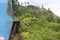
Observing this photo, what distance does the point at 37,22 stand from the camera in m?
2.51

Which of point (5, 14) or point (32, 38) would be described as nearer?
point (5, 14)

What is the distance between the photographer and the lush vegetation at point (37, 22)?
7.88 ft

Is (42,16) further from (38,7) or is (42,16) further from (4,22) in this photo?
(4,22)

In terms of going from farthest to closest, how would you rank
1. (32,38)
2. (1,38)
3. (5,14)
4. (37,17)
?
(37,17)
(32,38)
(5,14)
(1,38)

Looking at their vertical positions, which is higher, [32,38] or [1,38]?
[1,38]

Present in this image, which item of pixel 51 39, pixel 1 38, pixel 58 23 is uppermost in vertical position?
pixel 1 38

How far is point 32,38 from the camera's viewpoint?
92.7 inches

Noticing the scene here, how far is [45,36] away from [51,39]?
0.25ft

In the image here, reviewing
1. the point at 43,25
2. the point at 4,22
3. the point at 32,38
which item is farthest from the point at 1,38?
the point at 43,25

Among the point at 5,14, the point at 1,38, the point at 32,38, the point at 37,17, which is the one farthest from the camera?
the point at 37,17

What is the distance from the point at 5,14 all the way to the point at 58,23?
140 cm

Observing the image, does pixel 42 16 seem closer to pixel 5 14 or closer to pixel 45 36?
pixel 45 36

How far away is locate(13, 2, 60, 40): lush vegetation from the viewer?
7.88 ft

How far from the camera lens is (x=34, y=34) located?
241cm
